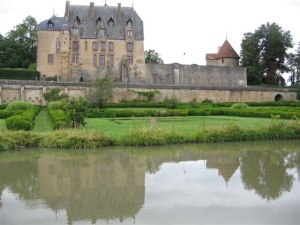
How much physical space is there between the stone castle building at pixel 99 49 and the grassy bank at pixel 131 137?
3084 centimetres

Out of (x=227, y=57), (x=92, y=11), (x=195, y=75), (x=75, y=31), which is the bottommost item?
(x=195, y=75)

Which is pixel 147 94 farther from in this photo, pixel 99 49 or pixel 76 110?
pixel 76 110

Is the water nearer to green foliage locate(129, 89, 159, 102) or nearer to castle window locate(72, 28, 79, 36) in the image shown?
green foliage locate(129, 89, 159, 102)

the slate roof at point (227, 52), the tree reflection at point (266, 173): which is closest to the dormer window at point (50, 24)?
the slate roof at point (227, 52)

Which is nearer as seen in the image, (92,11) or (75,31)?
(75,31)

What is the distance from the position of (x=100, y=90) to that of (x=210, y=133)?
21044mm

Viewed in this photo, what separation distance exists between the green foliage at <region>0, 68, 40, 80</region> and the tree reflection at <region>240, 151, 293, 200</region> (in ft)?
113

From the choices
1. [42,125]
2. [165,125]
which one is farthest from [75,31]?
[165,125]

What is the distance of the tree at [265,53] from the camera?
54.7m

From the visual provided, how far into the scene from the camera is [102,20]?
48.7 metres

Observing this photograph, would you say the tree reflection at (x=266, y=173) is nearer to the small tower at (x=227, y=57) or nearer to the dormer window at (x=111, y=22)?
the dormer window at (x=111, y=22)

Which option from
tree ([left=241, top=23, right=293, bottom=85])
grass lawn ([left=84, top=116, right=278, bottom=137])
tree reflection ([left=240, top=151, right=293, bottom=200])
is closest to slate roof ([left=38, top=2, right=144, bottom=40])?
tree ([left=241, top=23, right=293, bottom=85])

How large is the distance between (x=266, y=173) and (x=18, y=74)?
1485 inches

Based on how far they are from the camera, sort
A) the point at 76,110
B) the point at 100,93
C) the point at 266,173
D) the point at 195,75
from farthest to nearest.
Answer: the point at 195,75 → the point at 100,93 → the point at 76,110 → the point at 266,173
